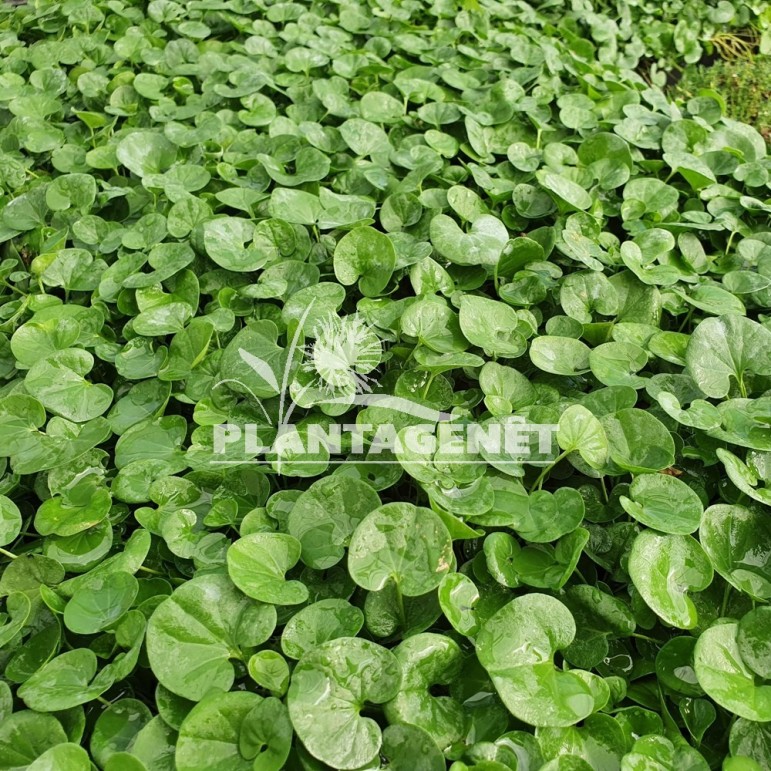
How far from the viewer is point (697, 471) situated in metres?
1.22

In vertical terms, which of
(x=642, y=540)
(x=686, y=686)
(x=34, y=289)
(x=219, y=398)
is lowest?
(x=34, y=289)

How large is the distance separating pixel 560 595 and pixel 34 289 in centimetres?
146

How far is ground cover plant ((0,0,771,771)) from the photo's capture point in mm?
912

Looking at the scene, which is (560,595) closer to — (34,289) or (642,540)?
(642,540)

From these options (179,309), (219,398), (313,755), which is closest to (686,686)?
(313,755)

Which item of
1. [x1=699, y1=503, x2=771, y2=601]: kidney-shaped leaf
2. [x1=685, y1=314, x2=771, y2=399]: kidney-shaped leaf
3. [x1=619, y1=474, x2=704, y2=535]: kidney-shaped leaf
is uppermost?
[x1=685, y1=314, x2=771, y2=399]: kidney-shaped leaf

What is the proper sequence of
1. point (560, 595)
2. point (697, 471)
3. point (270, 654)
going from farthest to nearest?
point (697, 471), point (560, 595), point (270, 654)

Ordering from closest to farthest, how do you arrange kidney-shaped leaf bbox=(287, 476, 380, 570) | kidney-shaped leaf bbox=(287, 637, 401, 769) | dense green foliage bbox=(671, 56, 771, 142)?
kidney-shaped leaf bbox=(287, 637, 401, 769) < kidney-shaped leaf bbox=(287, 476, 380, 570) < dense green foliage bbox=(671, 56, 771, 142)

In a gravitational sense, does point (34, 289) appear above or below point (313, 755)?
below

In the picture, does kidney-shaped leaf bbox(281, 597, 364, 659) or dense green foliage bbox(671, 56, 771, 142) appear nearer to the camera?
kidney-shaped leaf bbox(281, 597, 364, 659)

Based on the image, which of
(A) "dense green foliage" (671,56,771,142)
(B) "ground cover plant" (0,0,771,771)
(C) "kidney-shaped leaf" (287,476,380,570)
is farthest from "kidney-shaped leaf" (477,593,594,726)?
(A) "dense green foliage" (671,56,771,142)

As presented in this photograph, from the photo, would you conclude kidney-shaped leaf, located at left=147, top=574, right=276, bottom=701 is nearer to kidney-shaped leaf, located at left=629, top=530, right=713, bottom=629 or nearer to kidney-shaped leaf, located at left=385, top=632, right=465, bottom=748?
kidney-shaped leaf, located at left=385, top=632, right=465, bottom=748

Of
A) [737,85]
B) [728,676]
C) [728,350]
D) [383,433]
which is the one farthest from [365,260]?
[737,85]

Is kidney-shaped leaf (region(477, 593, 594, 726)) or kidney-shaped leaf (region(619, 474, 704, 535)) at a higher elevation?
kidney-shaped leaf (region(619, 474, 704, 535))
